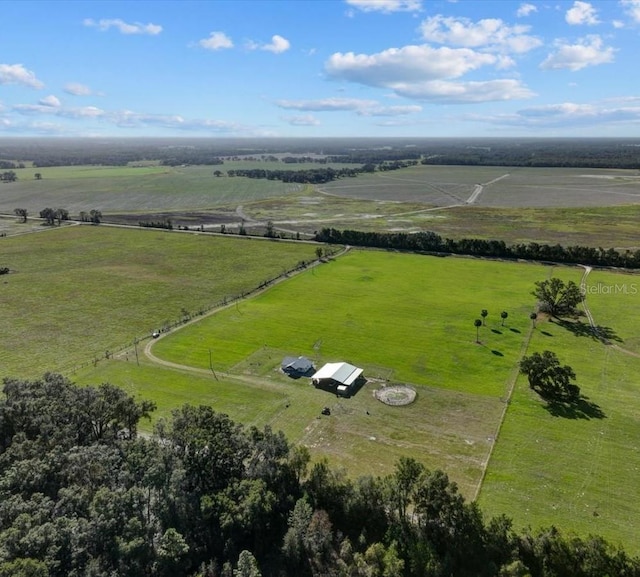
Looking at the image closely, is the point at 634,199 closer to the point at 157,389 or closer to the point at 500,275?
the point at 500,275

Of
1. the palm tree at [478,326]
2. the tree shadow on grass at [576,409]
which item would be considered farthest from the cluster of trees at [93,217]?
the tree shadow on grass at [576,409]

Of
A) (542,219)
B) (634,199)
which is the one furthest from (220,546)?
(634,199)

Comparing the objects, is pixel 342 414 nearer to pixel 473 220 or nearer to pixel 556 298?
pixel 556 298

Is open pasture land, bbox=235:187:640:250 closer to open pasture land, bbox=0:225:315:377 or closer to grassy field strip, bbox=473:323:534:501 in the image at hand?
open pasture land, bbox=0:225:315:377

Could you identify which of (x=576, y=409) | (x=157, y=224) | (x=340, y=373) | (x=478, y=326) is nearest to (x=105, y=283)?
(x=340, y=373)

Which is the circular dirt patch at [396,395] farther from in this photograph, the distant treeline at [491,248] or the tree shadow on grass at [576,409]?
the distant treeline at [491,248]

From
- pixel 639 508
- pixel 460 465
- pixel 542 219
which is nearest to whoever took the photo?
pixel 639 508
